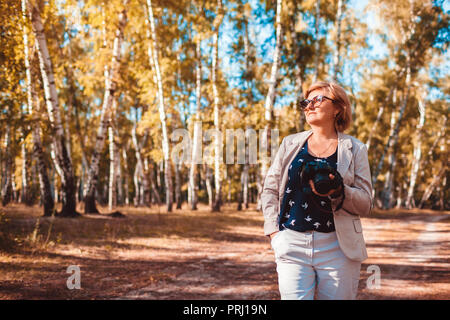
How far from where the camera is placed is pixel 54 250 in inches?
292

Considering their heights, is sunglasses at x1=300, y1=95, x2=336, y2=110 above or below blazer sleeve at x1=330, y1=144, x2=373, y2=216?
above

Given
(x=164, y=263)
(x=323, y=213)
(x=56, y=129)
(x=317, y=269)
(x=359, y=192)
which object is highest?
(x=56, y=129)

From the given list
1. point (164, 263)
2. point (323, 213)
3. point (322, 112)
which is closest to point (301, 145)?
point (322, 112)

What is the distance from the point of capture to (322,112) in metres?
2.44

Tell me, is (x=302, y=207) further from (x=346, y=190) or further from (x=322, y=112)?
(x=322, y=112)

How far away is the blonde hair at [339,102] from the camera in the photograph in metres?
2.45

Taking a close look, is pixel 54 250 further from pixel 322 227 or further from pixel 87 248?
pixel 322 227

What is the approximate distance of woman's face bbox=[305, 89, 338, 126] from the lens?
2.44 m

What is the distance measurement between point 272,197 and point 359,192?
612 mm

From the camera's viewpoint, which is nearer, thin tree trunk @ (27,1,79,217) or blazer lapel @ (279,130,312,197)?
blazer lapel @ (279,130,312,197)

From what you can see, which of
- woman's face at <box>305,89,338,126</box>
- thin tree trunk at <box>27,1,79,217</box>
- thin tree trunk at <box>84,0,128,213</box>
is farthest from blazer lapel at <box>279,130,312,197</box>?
thin tree trunk at <box>84,0,128,213</box>

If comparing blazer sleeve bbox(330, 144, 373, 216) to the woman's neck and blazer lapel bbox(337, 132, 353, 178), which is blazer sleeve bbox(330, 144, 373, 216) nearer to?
blazer lapel bbox(337, 132, 353, 178)
